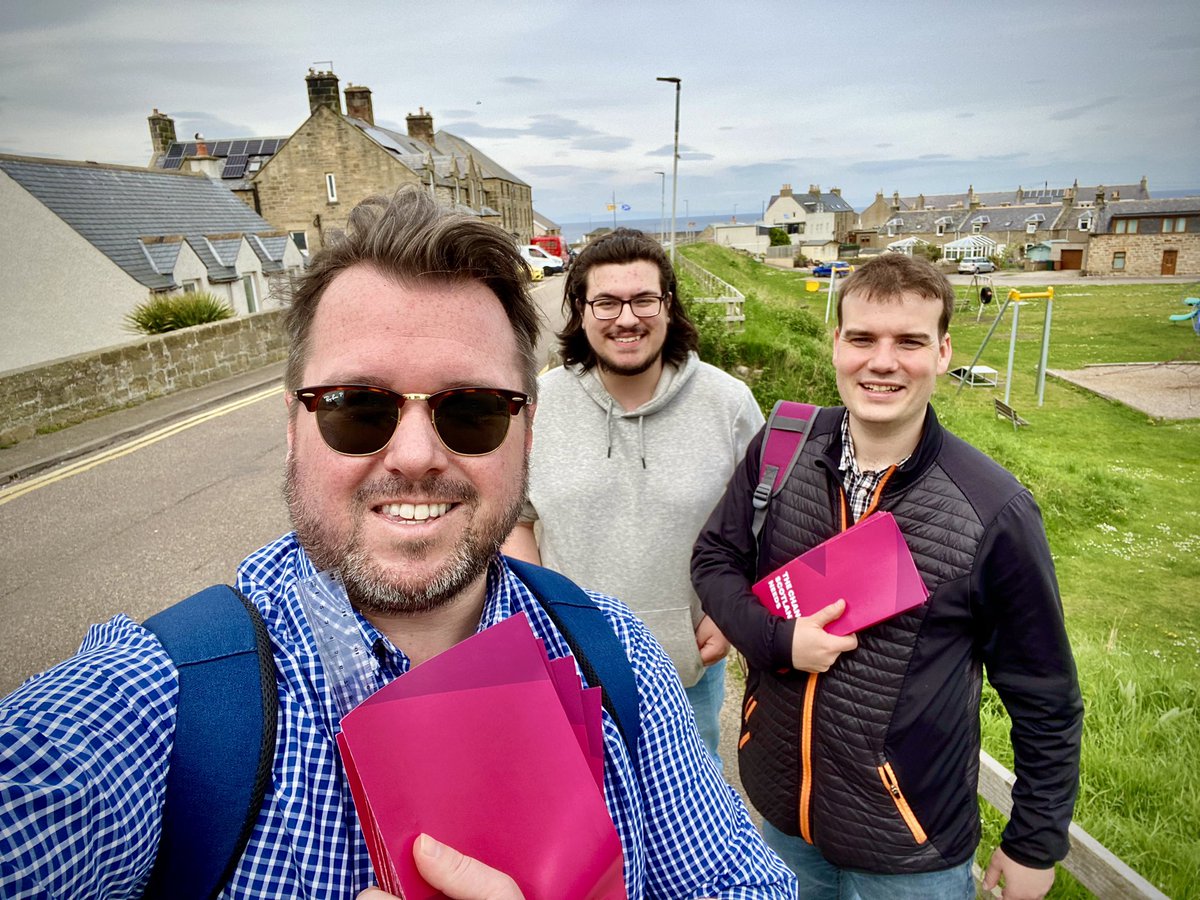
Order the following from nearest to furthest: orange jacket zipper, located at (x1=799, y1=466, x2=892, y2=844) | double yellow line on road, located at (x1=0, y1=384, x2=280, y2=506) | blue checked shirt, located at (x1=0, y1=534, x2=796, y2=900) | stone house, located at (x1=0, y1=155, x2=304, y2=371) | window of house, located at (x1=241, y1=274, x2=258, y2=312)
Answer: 1. blue checked shirt, located at (x1=0, y1=534, x2=796, y2=900)
2. orange jacket zipper, located at (x1=799, y1=466, x2=892, y2=844)
3. double yellow line on road, located at (x1=0, y1=384, x2=280, y2=506)
4. stone house, located at (x1=0, y1=155, x2=304, y2=371)
5. window of house, located at (x1=241, y1=274, x2=258, y2=312)

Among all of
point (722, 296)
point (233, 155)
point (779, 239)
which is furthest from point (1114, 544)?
point (779, 239)

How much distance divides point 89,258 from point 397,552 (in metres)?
23.2

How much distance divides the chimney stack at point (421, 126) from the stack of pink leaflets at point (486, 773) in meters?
55.3

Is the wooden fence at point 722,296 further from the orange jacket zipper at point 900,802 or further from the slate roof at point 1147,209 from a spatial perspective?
the slate roof at point 1147,209

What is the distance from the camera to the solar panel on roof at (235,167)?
38650 mm

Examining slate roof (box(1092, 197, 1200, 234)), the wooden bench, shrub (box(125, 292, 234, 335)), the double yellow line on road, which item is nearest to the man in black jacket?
the double yellow line on road

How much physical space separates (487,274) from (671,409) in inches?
57.6

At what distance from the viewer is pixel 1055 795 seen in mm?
1841

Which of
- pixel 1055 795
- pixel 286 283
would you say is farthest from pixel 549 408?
pixel 1055 795

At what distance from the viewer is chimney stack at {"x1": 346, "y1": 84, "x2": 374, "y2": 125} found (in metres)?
39.8

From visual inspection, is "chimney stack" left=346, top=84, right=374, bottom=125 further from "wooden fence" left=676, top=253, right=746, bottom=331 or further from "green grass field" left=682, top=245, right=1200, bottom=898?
"green grass field" left=682, top=245, right=1200, bottom=898

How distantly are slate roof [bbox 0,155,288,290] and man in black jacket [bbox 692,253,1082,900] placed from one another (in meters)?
22.2

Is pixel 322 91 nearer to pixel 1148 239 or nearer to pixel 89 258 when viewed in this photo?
pixel 89 258

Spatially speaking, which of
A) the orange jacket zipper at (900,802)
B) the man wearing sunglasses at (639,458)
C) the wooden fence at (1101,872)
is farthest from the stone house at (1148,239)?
the orange jacket zipper at (900,802)
